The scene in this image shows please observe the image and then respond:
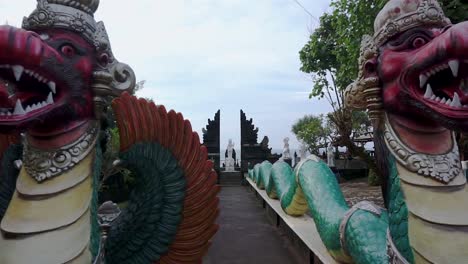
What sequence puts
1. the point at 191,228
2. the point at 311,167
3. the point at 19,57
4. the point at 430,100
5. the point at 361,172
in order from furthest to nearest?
the point at 361,172, the point at 311,167, the point at 191,228, the point at 430,100, the point at 19,57

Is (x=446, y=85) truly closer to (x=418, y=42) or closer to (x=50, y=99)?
(x=418, y=42)

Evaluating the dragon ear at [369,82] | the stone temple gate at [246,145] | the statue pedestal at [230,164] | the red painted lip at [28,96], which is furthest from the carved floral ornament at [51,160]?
the statue pedestal at [230,164]

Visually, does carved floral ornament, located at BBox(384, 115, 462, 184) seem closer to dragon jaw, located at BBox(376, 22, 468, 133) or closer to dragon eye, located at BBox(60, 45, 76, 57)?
dragon jaw, located at BBox(376, 22, 468, 133)

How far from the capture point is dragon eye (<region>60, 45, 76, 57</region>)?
4.80ft

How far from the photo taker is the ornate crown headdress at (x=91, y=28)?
148cm

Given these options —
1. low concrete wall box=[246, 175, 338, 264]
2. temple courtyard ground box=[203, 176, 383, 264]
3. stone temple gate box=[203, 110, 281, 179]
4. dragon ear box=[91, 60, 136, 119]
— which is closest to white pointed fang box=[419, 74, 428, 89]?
dragon ear box=[91, 60, 136, 119]

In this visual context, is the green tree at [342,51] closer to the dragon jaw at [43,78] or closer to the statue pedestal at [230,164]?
the dragon jaw at [43,78]

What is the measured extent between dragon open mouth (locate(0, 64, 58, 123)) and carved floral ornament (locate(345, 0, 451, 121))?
1.32 metres

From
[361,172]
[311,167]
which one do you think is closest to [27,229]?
[311,167]

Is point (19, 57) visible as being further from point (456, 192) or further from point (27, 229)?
point (456, 192)

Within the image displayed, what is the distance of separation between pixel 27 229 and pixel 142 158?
53 cm

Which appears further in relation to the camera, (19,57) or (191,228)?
(191,228)

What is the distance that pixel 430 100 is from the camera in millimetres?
1391

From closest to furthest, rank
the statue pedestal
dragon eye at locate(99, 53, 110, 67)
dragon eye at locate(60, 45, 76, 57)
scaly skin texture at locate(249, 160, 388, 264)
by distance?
dragon eye at locate(60, 45, 76, 57), dragon eye at locate(99, 53, 110, 67), scaly skin texture at locate(249, 160, 388, 264), the statue pedestal
